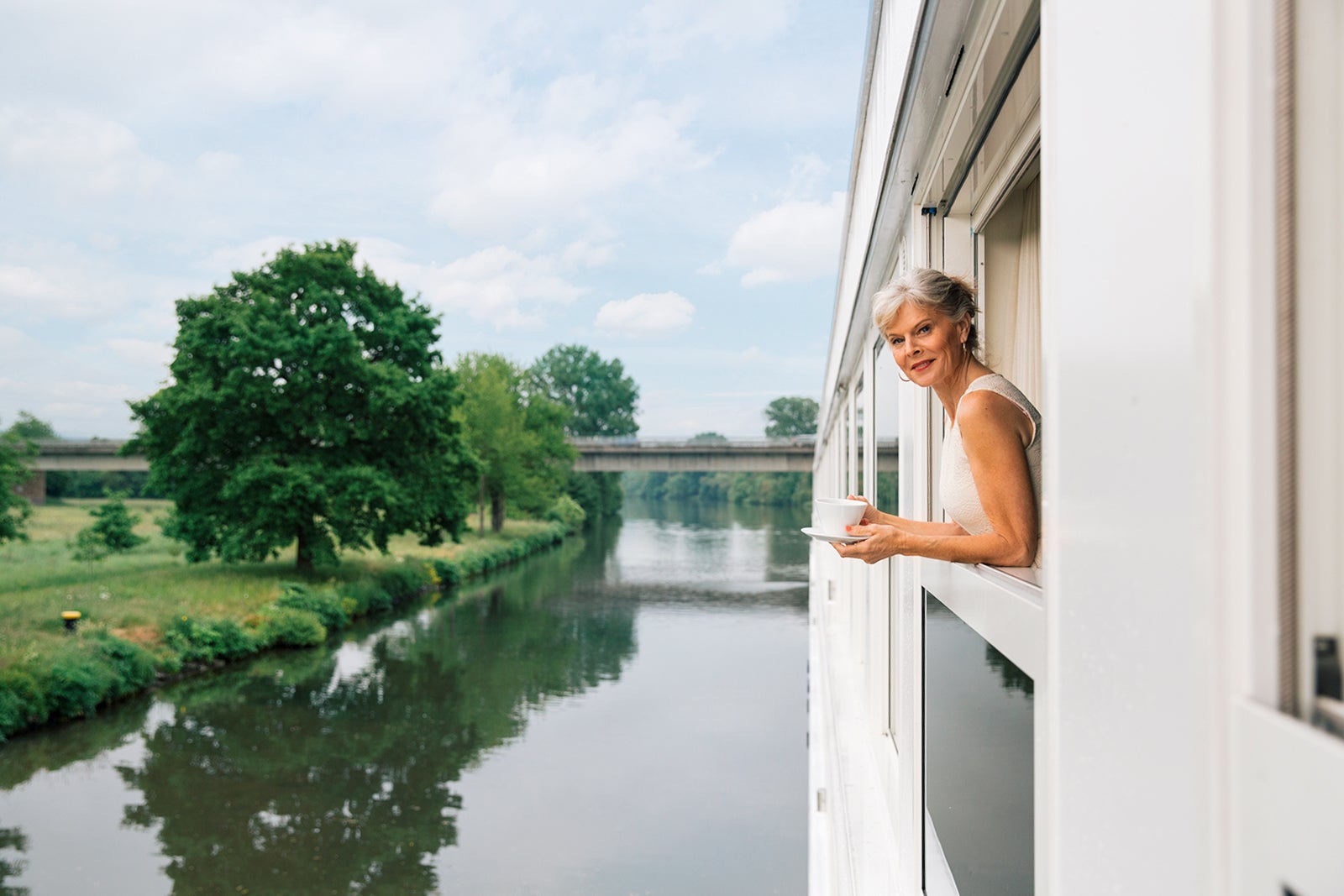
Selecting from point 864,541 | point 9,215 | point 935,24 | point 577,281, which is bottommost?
point 864,541

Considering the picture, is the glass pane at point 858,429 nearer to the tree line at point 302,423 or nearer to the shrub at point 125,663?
the shrub at point 125,663

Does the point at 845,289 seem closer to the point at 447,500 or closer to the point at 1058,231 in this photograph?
the point at 1058,231

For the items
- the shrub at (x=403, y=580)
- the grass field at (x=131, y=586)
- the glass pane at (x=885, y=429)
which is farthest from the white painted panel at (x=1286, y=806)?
the shrub at (x=403, y=580)

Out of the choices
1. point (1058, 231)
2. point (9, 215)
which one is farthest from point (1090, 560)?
point (9, 215)

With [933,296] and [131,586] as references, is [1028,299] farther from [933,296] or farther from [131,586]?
[131,586]

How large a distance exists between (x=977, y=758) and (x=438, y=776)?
858 cm

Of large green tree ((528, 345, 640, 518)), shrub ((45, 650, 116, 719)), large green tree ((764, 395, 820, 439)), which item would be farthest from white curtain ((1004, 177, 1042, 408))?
large green tree ((528, 345, 640, 518))

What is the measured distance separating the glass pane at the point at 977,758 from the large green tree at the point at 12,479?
1890cm

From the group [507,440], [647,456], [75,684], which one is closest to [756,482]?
[647,456]

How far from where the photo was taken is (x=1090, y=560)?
727 millimetres

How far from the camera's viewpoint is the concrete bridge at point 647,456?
30953mm

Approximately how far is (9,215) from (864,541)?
141 feet

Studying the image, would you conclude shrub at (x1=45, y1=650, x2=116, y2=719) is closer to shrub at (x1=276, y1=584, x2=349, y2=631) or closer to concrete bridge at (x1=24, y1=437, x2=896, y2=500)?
shrub at (x1=276, y1=584, x2=349, y2=631)

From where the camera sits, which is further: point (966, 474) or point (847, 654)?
point (847, 654)
